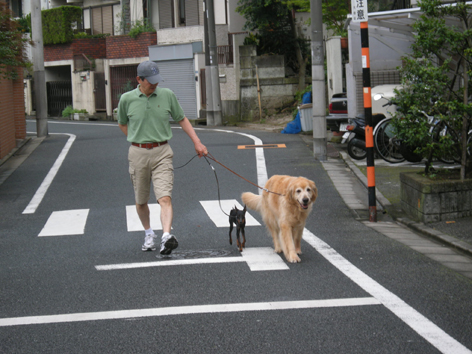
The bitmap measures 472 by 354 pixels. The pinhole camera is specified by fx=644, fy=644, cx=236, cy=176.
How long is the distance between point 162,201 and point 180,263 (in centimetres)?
77

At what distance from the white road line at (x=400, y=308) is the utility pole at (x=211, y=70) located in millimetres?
20335

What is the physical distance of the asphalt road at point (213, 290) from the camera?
14.3 feet

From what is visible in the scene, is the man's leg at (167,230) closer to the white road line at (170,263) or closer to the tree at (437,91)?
the white road line at (170,263)

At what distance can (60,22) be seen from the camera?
1612 inches

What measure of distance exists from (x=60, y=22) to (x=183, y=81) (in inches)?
494

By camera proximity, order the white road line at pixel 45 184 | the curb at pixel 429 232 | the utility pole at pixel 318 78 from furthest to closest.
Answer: the utility pole at pixel 318 78 < the white road line at pixel 45 184 < the curb at pixel 429 232

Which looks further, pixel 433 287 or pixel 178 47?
pixel 178 47

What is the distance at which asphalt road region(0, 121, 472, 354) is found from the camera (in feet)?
14.3

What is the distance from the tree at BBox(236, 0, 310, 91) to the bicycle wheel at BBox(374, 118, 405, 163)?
14241 millimetres

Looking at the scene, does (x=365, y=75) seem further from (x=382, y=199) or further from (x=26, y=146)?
(x=26, y=146)

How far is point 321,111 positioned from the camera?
48.8ft

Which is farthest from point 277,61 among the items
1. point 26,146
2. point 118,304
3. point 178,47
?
point 118,304

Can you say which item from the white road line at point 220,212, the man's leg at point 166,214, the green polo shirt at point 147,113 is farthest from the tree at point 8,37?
the man's leg at point 166,214

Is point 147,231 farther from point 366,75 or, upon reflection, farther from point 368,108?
point 366,75
